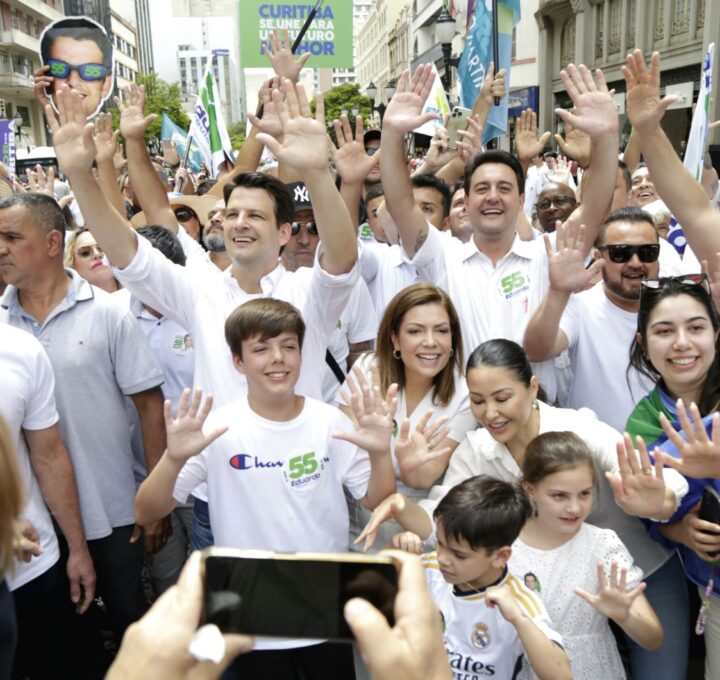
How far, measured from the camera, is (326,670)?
2467mm

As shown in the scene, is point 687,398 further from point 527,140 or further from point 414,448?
point 527,140

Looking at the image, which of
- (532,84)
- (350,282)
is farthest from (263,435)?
(532,84)

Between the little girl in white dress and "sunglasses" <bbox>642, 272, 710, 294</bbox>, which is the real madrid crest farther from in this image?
"sunglasses" <bbox>642, 272, 710, 294</bbox>

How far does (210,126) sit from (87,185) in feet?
20.6

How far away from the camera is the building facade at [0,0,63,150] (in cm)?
4269

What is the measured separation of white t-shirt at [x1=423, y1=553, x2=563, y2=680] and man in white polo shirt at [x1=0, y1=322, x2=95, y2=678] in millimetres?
1478

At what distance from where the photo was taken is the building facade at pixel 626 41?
21.2 m

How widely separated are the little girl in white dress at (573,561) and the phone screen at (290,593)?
144cm

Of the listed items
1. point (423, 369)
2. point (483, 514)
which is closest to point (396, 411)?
point (423, 369)

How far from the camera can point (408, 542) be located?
2350 millimetres

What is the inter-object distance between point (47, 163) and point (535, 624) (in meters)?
15.1

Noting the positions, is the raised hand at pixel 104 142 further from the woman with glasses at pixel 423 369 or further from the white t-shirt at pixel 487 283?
the woman with glasses at pixel 423 369

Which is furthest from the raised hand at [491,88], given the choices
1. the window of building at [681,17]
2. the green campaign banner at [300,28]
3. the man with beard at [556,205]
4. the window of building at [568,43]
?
the window of building at [568,43]

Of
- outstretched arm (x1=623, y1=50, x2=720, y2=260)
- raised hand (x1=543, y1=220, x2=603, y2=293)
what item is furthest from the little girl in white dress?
outstretched arm (x1=623, y1=50, x2=720, y2=260)
